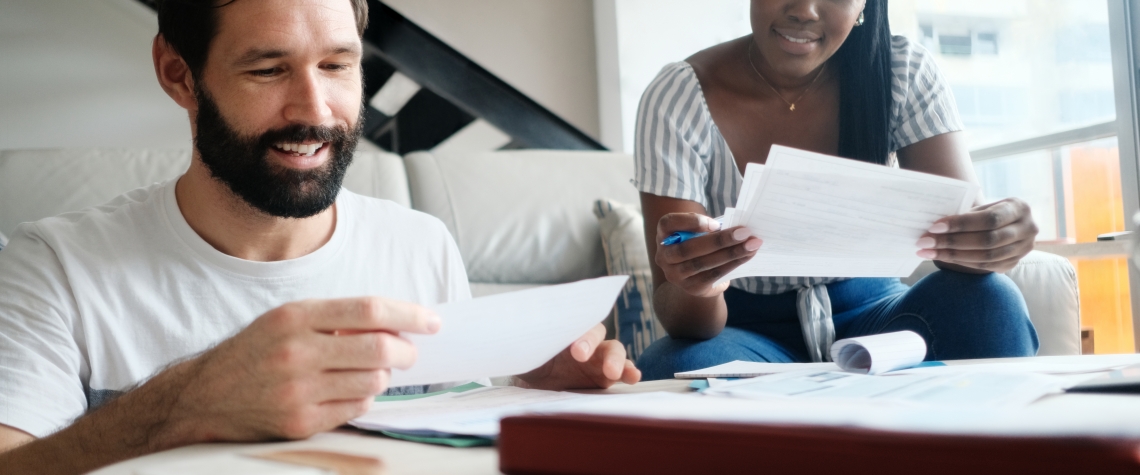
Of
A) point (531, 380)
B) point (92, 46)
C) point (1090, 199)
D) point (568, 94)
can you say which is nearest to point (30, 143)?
point (92, 46)

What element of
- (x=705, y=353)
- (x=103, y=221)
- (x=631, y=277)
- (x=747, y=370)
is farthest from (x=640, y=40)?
(x=747, y=370)

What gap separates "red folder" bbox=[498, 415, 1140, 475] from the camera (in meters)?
0.29

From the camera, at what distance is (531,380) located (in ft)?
2.58

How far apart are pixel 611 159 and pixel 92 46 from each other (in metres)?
2.27

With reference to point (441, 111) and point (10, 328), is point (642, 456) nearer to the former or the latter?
point (10, 328)

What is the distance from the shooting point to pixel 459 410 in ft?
1.90

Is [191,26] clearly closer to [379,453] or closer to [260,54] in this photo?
[260,54]

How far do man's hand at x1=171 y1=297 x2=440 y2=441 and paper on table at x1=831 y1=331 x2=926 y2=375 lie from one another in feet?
1.30

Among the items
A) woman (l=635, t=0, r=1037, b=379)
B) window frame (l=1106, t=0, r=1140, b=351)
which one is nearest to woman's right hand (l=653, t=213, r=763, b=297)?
woman (l=635, t=0, r=1037, b=379)

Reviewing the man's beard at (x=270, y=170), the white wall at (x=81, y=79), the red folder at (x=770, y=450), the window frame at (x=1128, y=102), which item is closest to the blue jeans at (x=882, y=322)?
the man's beard at (x=270, y=170)

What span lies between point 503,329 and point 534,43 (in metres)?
3.00

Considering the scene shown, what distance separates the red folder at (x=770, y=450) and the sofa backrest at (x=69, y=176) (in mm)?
1541

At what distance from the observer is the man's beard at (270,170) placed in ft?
3.27

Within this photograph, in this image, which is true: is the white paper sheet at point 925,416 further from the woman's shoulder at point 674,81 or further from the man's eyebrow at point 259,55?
the woman's shoulder at point 674,81
